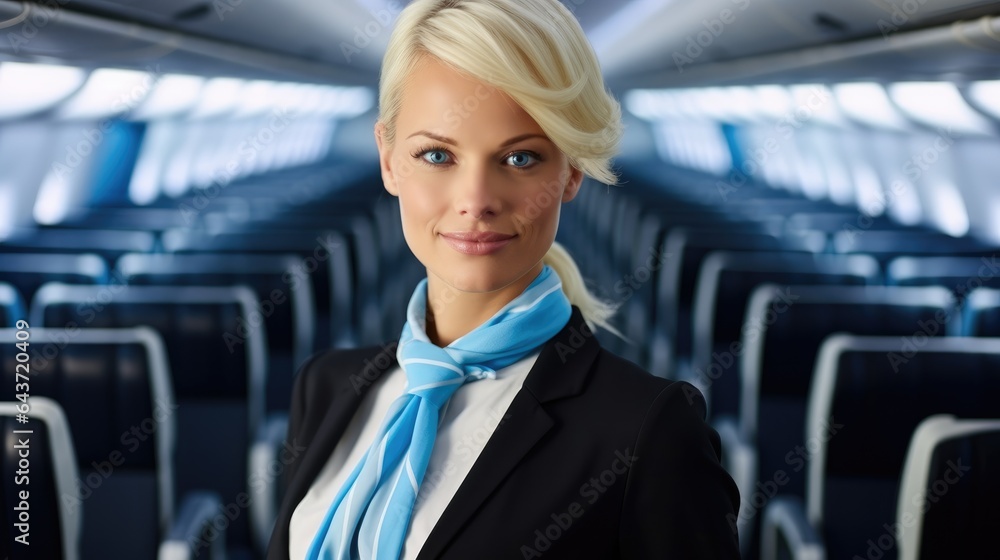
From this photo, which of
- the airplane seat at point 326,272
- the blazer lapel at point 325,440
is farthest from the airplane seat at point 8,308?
the blazer lapel at point 325,440

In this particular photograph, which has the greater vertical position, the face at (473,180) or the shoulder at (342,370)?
the face at (473,180)

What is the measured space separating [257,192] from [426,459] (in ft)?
35.7

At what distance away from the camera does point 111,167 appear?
10578 mm

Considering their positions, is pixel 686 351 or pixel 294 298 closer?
pixel 294 298

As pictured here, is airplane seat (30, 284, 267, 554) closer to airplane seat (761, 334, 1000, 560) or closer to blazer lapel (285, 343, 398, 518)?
airplane seat (761, 334, 1000, 560)

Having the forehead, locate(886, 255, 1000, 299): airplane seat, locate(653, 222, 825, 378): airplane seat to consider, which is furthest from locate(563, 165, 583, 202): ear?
locate(886, 255, 1000, 299): airplane seat

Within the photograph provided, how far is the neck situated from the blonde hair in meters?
0.19

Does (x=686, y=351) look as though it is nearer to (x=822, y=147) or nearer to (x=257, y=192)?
(x=257, y=192)

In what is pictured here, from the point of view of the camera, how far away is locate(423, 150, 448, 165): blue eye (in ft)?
4.05

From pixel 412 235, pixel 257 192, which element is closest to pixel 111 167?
pixel 257 192

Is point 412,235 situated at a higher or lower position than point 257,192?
lower

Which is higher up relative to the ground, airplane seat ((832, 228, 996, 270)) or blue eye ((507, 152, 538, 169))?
airplane seat ((832, 228, 996, 270))

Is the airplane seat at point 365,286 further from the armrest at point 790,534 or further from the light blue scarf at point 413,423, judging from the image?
the light blue scarf at point 413,423

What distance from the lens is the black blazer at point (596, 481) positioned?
1.16m
